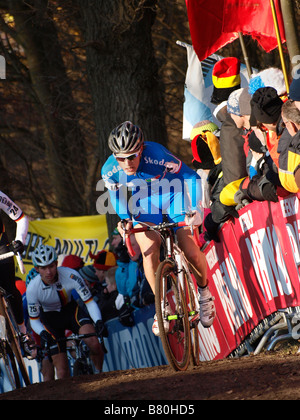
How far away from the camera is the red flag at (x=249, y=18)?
859 centimetres

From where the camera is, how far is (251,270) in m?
7.18

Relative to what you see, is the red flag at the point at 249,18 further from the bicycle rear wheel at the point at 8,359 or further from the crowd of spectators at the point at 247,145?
the bicycle rear wheel at the point at 8,359

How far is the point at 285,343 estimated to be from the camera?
6617 mm

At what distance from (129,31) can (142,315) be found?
413 cm

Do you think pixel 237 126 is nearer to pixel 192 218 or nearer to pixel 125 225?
pixel 192 218

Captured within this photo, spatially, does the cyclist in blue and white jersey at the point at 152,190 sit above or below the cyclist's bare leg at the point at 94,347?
above

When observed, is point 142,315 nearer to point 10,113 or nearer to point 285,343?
point 285,343

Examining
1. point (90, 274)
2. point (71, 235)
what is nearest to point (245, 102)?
point (90, 274)

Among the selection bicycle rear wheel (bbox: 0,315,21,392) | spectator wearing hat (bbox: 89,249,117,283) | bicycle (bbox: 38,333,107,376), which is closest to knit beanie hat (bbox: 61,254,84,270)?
spectator wearing hat (bbox: 89,249,117,283)

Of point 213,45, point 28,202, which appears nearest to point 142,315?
point 213,45

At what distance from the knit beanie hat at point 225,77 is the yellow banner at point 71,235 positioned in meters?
8.11

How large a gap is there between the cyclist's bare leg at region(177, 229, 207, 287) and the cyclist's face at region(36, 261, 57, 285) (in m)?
3.21

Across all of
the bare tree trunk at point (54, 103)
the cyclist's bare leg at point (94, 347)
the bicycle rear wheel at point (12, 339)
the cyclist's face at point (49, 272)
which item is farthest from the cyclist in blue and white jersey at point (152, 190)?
the bare tree trunk at point (54, 103)

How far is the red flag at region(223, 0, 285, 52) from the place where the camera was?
8.59 m
